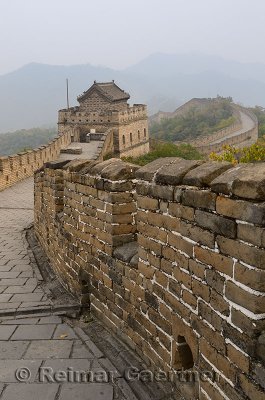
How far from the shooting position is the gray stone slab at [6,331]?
3.94 m

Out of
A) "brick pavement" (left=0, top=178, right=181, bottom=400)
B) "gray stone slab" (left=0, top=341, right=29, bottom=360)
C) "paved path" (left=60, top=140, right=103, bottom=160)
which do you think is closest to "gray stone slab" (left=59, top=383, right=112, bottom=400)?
"brick pavement" (left=0, top=178, right=181, bottom=400)

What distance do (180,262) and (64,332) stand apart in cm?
172

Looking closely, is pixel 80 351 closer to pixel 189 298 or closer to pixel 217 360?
pixel 189 298

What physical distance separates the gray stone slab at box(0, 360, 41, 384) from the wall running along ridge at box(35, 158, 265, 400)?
2.41ft

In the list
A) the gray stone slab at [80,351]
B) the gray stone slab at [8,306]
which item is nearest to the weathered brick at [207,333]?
the gray stone slab at [80,351]

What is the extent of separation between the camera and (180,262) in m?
2.77

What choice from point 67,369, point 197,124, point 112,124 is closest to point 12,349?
point 67,369

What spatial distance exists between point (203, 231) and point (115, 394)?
53.7 inches

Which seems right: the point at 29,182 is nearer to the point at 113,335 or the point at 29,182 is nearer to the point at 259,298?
the point at 113,335

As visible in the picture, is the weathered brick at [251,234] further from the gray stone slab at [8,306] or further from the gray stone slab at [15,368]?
the gray stone slab at [8,306]

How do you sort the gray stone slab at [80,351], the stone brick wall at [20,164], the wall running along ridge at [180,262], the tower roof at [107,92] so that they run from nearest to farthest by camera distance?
1. the wall running along ridge at [180,262]
2. the gray stone slab at [80,351]
3. the stone brick wall at [20,164]
4. the tower roof at [107,92]

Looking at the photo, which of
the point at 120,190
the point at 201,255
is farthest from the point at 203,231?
the point at 120,190

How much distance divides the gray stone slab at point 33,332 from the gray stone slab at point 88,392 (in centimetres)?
83

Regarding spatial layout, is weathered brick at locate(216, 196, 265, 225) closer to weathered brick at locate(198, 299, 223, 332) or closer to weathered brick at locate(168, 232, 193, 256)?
weathered brick at locate(168, 232, 193, 256)
